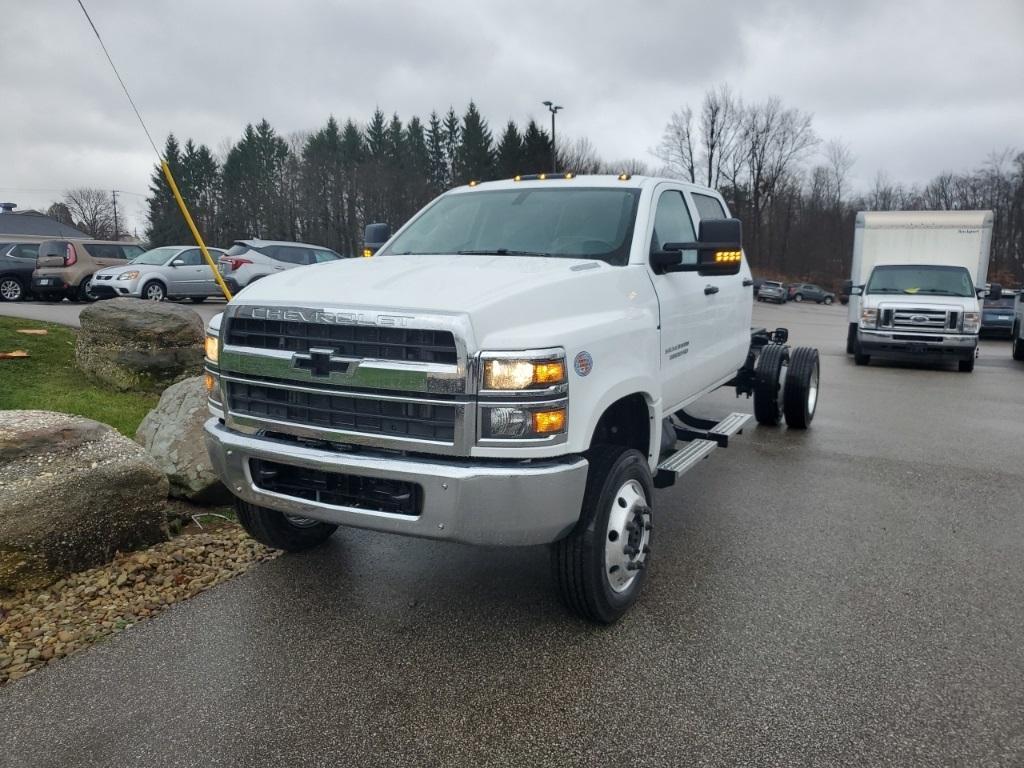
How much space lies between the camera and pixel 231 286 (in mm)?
20547

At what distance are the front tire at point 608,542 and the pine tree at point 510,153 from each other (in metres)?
60.2

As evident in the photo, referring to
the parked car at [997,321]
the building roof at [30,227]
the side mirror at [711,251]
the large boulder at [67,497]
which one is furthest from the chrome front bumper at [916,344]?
the building roof at [30,227]

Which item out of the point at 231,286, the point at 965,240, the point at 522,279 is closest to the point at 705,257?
the point at 522,279

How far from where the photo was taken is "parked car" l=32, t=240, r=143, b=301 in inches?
810

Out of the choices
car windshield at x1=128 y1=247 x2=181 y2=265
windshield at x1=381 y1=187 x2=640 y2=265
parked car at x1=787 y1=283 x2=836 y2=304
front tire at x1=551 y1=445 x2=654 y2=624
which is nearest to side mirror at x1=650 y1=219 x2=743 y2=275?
windshield at x1=381 y1=187 x2=640 y2=265

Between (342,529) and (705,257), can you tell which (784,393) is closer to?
(705,257)

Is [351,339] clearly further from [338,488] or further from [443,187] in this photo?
[443,187]

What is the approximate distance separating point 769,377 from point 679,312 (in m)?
3.46

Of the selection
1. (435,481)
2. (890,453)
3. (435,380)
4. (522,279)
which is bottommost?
(890,453)

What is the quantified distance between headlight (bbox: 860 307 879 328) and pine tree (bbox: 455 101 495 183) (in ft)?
171

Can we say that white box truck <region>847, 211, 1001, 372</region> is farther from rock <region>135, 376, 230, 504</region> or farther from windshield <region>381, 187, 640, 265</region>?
rock <region>135, 376, 230, 504</region>

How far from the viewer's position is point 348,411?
3385 millimetres

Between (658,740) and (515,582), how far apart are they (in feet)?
4.99

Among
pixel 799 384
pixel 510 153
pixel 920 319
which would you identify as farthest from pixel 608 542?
Answer: pixel 510 153
